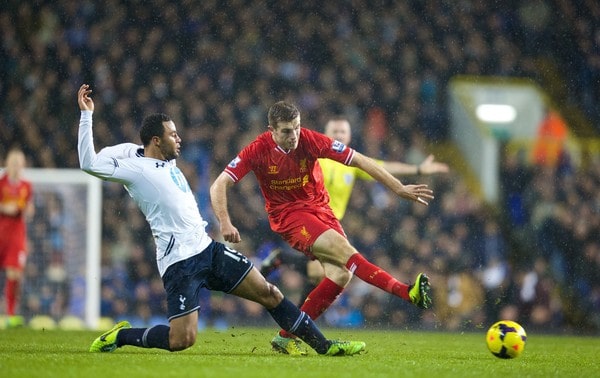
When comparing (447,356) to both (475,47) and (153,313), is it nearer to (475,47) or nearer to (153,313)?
(153,313)

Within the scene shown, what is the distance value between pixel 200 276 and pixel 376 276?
1434mm

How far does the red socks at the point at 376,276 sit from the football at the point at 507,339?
702 millimetres

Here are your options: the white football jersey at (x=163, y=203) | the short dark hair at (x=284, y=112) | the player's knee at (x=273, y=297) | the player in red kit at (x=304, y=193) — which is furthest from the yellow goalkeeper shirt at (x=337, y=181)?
the white football jersey at (x=163, y=203)

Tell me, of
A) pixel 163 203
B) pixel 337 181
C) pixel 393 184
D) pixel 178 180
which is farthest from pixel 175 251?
pixel 337 181

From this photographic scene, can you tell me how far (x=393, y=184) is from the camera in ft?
26.2

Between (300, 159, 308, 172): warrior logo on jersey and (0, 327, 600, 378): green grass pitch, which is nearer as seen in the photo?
(0, 327, 600, 378): green grass pitch

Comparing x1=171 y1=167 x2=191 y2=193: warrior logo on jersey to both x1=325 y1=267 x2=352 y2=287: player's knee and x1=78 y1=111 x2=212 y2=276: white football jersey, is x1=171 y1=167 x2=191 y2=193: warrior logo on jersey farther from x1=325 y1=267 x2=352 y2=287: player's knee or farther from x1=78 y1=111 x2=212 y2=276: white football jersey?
x1=325 y1=267 x2=352 y2=287: player's knee

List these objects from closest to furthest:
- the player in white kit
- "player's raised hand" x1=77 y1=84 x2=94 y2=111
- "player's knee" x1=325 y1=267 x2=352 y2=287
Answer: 1. "player's raised hand" x1=77 y1=84 x2=94 y2=111
2. the player in white kit
3. "player's knee" x1=325 y1=267 x2=352 y2=287

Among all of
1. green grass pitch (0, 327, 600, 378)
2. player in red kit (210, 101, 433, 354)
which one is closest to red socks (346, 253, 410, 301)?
player in red kit (210, 101, 433, 354)

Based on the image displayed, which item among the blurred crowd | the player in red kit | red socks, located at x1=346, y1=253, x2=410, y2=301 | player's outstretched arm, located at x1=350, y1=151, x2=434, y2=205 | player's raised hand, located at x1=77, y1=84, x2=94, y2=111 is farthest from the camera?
the blurred crowd

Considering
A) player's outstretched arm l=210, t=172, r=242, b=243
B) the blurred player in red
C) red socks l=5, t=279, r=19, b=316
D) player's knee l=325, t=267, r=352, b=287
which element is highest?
player's outstretched arm l=210, t=172, r=242, b=243

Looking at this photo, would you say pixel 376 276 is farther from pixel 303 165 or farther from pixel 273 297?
pixel 303 165

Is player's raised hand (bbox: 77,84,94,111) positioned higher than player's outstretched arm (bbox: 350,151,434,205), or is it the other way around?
player's raised hand (bbox: 77,84,94,111)

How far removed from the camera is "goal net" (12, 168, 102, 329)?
43.1ft
